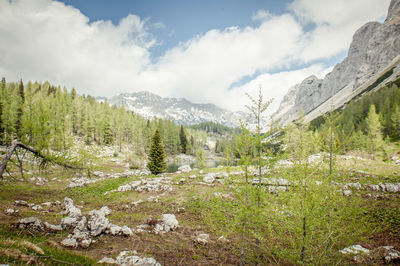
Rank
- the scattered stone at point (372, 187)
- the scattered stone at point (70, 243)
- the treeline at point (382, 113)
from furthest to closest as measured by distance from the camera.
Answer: the treeline at point (382, 113), the scattered stone at point (372, 187), the scattered stone at point (70, 243)

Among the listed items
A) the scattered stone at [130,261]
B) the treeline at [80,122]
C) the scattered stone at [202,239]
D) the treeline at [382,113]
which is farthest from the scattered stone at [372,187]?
the treeline at [80,122]

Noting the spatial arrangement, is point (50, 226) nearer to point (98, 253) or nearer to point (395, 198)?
point (98, 253)

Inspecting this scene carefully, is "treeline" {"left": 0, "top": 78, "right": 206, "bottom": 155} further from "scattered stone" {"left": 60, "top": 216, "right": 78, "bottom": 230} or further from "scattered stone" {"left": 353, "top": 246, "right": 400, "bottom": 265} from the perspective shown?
"scattered stone" {"left": 353, "top": 246, "right": 400, "bottom": 265}

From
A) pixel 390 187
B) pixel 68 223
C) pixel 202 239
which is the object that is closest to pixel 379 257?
pixel 202 239

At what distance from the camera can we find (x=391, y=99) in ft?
234

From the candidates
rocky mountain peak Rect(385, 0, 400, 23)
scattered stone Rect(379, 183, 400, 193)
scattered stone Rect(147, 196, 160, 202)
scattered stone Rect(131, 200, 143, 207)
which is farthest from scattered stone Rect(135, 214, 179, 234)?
rocky mountain peak Rect(385, 0, 400, 23)

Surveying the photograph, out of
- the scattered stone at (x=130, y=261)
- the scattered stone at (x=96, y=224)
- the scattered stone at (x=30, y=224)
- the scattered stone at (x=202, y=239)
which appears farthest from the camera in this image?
the scattered stone at (x=202, y=239)

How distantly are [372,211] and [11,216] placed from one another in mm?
24546

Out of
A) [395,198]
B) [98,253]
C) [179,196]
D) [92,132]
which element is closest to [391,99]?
[395,198]

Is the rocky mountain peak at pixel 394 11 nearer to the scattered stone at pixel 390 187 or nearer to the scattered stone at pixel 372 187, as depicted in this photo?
the scattered stone at pixel 390 187

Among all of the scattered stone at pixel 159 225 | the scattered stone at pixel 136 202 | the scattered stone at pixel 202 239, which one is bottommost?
the scattered stone at pixel 202 239

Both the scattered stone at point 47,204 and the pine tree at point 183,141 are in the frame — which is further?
the pine tree at point 183,141

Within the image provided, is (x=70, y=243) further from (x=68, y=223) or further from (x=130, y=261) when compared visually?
(x=130, y=261)

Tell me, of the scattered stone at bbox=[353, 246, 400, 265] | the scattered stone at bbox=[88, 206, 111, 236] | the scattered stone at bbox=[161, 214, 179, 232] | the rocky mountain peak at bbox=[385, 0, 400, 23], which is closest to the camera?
the scattered stone at bbox=[353, 246, 400, 265]
